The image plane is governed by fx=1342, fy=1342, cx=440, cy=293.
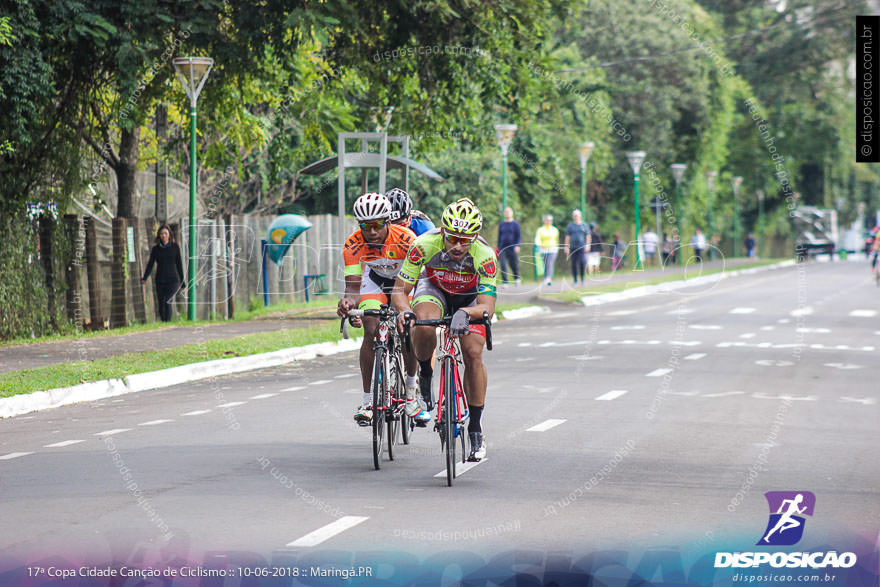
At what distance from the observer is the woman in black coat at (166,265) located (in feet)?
78.0

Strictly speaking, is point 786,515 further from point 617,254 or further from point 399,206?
point 617,254

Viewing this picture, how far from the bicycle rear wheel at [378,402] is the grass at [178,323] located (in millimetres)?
11441

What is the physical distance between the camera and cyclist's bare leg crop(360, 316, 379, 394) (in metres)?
9.95

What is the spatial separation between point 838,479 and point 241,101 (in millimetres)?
20017

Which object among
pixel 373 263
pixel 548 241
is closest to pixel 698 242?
pixel 548 241

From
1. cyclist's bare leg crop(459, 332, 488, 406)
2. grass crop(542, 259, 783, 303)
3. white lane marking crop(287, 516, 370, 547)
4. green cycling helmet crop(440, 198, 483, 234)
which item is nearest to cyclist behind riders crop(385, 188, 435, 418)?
cyclist's bare leg crop(459, 332, 488, 406)

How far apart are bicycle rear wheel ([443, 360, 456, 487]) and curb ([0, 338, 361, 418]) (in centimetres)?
609

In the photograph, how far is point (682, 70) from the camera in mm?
59000

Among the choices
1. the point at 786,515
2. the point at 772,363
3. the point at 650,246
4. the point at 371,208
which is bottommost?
the point at 772,363

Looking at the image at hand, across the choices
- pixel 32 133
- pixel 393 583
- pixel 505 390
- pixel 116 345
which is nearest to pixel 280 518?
pixel 393 583

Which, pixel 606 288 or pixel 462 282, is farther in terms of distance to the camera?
pixel 606 288

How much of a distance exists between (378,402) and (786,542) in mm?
3370

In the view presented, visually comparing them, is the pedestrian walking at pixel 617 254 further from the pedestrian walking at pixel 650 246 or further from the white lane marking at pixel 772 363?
the white lane marking at pixel 772 363

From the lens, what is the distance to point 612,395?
1416 cm
